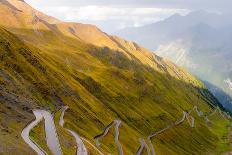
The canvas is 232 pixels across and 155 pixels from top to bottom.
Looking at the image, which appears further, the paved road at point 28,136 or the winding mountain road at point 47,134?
the winding mountain road at point 47,134

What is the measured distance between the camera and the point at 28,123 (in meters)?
111

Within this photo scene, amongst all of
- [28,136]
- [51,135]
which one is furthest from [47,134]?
[28,136]

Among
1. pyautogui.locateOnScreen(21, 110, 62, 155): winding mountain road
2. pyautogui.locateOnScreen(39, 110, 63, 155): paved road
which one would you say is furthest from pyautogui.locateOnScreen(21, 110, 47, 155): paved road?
pyautogui.locateOnScreen(39, 110, 63, 155): paved road

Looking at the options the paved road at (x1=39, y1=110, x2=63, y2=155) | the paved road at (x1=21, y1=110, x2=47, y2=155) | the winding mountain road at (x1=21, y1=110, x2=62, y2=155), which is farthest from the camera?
the paved road at (x1=39, y1=110, x2=63, y2=155)

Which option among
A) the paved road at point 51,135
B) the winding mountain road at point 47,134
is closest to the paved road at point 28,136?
the winding mountain road at point 47,134

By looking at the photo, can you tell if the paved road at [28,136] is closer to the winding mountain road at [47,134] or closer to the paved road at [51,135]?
the winding mountain road at [47,134]

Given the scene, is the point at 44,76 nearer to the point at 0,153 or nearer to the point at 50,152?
the point at 50,152

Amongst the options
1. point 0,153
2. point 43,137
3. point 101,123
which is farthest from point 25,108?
point 101,123

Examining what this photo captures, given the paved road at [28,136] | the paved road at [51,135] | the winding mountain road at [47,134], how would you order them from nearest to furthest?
the paved road at [28,136] < the winding mountain road at [47,134] < the paved road at [51,135]

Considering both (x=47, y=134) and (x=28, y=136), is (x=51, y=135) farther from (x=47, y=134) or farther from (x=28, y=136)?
(x=28, y=136)

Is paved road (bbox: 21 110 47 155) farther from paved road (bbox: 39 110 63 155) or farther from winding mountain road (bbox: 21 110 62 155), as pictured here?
paved road (bbox: 39 110 63 155)

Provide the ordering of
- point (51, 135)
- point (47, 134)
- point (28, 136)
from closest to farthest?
point (28, 136) → point (51, 135) → point (47, 134)

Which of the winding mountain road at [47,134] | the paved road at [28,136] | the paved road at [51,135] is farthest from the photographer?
the paved road at [51,135]

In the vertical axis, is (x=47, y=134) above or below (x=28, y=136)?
below
